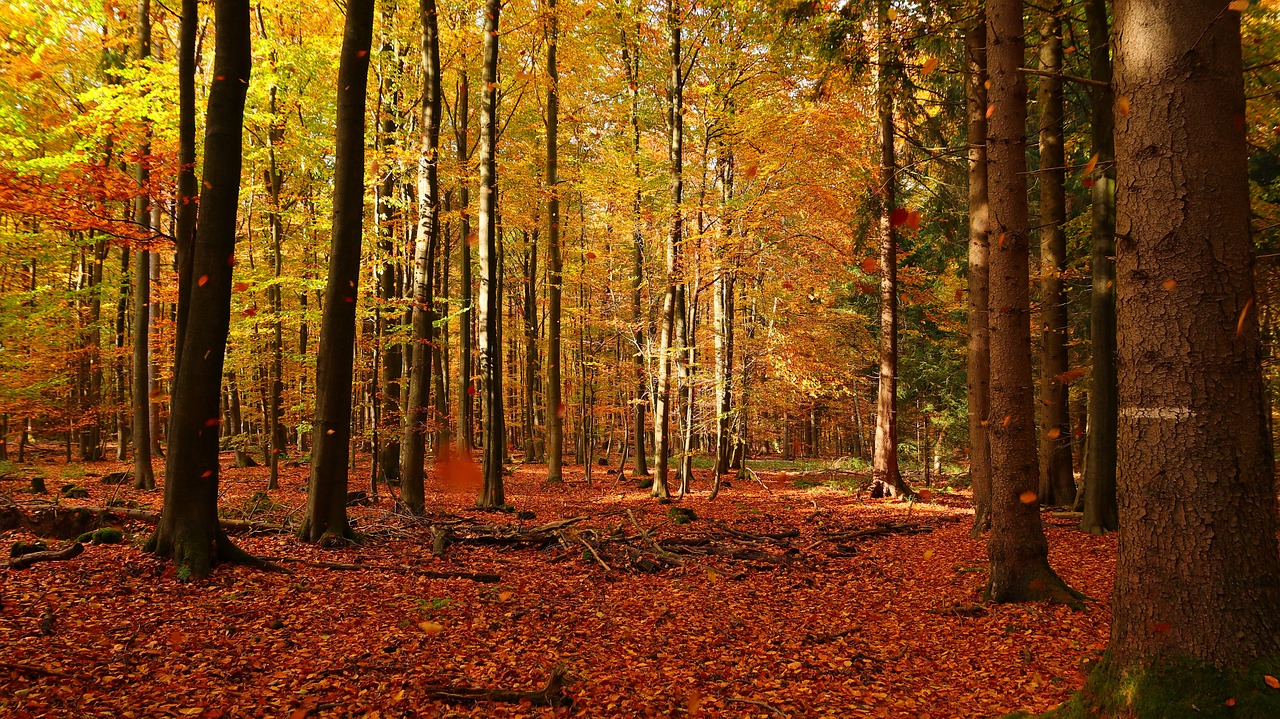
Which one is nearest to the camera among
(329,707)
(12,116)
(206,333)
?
(329,707)

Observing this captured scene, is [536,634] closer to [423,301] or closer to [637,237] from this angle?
[423,301]

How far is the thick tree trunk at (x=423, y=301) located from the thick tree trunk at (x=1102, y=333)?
414 inches

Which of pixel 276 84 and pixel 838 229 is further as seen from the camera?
pixel 838 229

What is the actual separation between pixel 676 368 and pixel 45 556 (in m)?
11.1

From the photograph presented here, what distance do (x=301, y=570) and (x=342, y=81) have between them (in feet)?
20.0

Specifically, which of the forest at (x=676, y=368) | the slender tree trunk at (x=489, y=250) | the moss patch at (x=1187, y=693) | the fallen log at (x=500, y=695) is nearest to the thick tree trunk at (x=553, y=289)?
the forest at (x=676, y=368)

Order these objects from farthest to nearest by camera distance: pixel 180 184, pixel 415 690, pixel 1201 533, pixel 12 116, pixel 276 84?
pixel 276 84
pixel 12 116
pixel 180 184
pixel 415 690
pixel 1201 533

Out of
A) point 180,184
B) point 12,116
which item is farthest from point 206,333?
point 12,116

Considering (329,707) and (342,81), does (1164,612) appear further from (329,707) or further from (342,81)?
(342,81)

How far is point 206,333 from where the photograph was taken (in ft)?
19.3

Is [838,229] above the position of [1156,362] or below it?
above

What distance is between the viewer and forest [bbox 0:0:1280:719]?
283 centimetres

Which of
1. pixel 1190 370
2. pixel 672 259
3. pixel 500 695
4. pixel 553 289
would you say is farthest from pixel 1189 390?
pixel 553 289

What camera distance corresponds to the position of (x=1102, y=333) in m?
8.36
